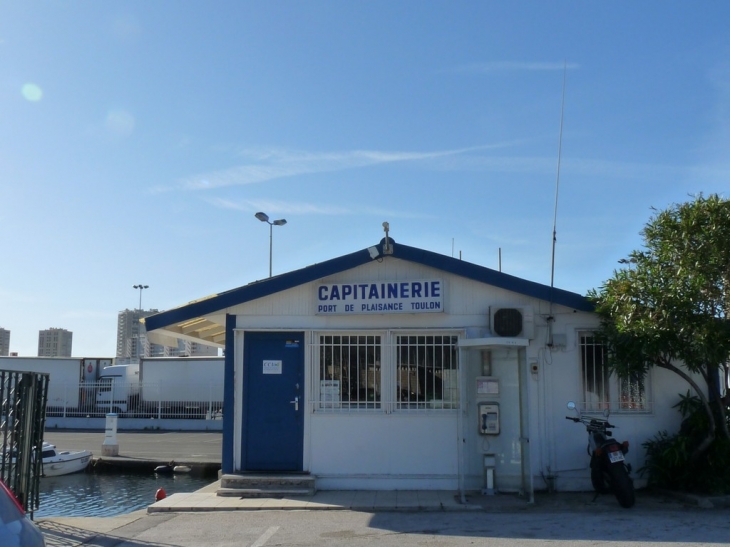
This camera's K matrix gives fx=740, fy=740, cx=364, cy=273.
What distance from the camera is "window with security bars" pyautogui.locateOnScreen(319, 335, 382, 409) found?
37.6 feet

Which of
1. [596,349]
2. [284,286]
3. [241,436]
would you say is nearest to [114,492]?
[241,436]

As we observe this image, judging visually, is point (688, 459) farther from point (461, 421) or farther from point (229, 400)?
point (229, 400)

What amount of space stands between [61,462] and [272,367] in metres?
9.36

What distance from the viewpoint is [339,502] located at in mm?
10328

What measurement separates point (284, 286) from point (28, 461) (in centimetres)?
432

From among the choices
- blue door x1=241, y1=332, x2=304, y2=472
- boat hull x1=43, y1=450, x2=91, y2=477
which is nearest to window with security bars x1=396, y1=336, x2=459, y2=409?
blue door x1=241, y1=332, x2=304, y2=472

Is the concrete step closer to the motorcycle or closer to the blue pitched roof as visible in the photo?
the blue pitched roof

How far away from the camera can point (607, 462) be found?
32.6 feet

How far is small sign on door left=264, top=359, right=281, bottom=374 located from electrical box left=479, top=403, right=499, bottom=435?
3.17 m

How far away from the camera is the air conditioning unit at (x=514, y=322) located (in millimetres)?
11180

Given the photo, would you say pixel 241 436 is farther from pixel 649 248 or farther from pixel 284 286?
pixel 649 248

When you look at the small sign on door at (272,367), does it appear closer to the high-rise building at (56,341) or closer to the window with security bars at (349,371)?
the window with security bars at (349,371)

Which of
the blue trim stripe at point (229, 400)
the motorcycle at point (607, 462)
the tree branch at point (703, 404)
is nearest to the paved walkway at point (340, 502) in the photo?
the blue trim stripe at point (229, 400)

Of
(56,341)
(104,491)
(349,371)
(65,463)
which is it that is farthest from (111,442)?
(56,341)
